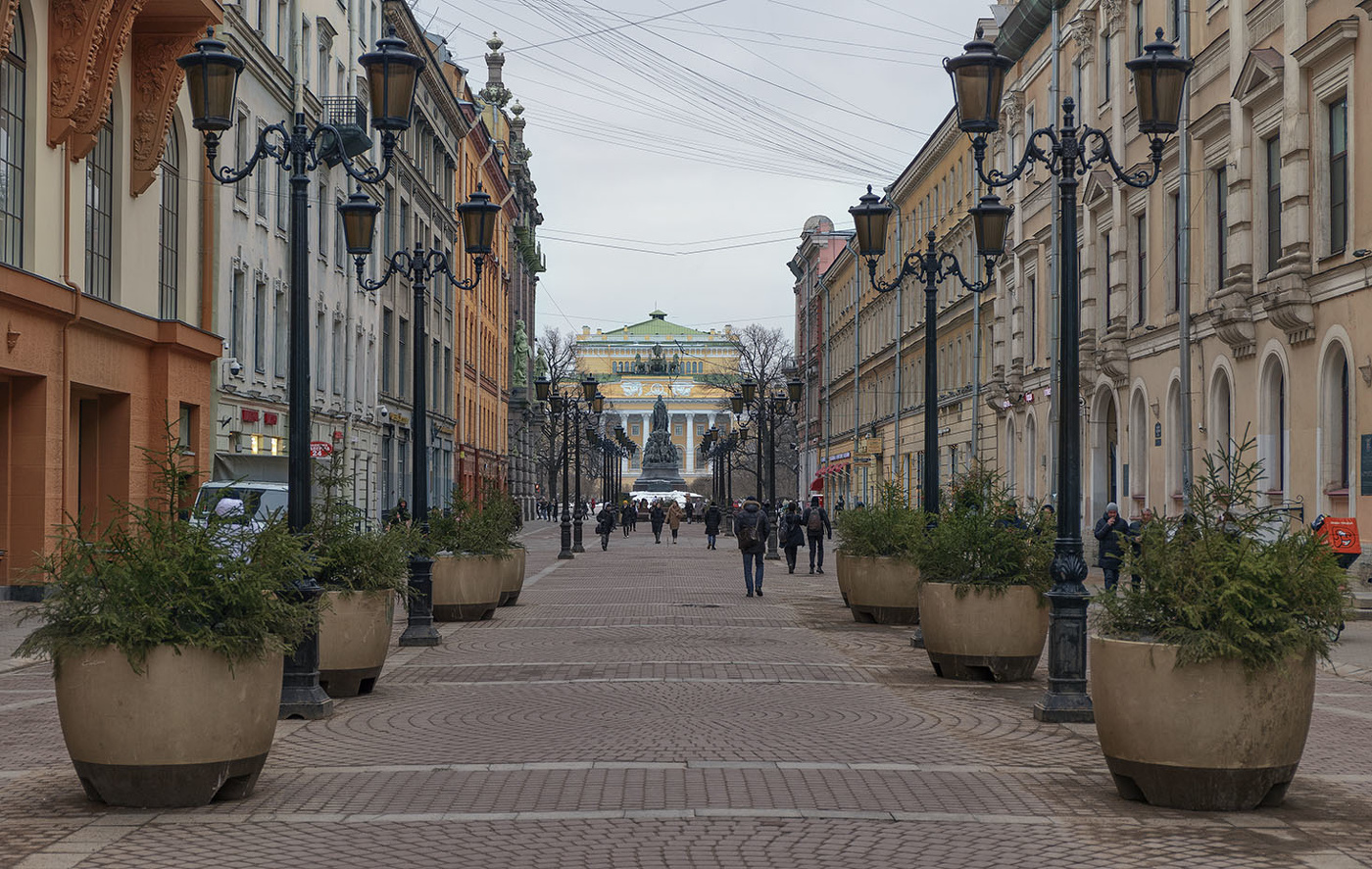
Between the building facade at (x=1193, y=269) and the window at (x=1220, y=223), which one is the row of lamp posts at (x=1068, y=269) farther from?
the window at (x=1220, y=223)

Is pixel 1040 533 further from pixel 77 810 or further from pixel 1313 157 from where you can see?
pixel 1313 157

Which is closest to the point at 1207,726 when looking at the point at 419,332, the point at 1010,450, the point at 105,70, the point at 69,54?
the point at 419,332

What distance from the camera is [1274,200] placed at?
27859 millimetres

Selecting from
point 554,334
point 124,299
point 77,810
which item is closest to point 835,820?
point 77,810

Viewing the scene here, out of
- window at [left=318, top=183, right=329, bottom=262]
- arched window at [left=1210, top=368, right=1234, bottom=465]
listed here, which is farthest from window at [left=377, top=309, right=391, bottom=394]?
arched window at [left=1210, top=368, right=1234, bottom=465]

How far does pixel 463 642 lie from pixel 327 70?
29.7 m

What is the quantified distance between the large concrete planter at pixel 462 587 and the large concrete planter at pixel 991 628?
8499 mm

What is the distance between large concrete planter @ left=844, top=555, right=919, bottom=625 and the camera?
20.6 m

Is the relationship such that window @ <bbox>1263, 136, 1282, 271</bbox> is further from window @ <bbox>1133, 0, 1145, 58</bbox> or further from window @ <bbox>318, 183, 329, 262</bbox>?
window @ <bbox>318, 183, 329, 262</bbox>

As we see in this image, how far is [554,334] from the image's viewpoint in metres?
128

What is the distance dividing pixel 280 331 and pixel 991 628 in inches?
1135

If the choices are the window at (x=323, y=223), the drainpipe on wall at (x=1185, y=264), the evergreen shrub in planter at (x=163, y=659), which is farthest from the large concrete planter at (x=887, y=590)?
the window at (x=323, y=223)

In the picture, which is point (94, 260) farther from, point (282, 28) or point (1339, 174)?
point (1339, 174)

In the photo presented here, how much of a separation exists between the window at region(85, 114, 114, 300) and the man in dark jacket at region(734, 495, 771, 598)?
11136mm
